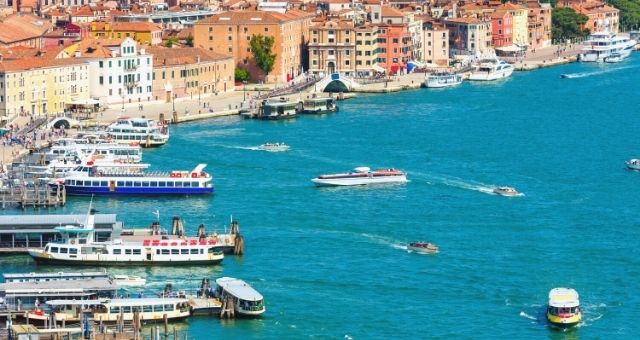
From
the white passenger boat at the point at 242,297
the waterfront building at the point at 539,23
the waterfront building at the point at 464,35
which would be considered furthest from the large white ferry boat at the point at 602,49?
the white passenger boat at the point at 242,297

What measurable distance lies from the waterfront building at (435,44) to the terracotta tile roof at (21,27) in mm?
12905

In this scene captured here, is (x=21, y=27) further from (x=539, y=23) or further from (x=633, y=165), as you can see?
(x=633, y=165)

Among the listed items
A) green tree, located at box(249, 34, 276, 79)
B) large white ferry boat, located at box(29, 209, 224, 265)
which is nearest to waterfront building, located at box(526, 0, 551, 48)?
green tree, located at box(249, 34, 276, 79)

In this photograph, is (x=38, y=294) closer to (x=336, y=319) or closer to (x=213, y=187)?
(x=336, y=319)

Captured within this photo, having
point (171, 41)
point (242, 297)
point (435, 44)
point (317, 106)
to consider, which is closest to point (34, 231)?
point (242, 297)

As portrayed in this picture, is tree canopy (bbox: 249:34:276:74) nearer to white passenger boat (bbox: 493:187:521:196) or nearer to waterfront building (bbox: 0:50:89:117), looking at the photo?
waterfront building (bbox: 0:50:89:117)

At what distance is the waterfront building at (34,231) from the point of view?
36.1 metres

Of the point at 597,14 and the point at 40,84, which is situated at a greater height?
the point at 40,84

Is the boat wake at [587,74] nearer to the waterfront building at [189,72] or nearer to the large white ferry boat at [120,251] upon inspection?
the waterfront building at [189,72]

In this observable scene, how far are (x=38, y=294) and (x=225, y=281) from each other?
296cm

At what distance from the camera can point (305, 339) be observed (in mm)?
30906

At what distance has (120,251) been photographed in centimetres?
3553

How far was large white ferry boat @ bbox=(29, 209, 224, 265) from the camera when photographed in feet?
116

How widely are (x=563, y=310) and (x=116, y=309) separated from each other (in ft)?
21.3
